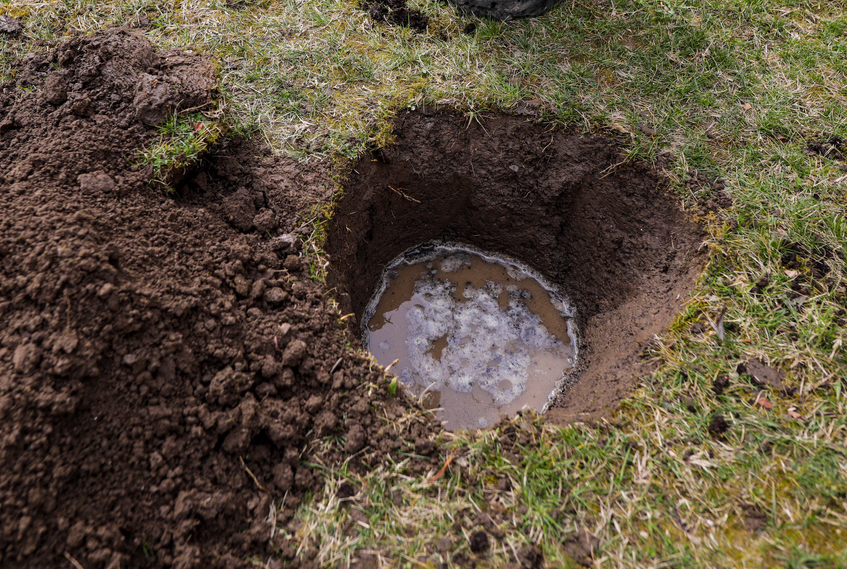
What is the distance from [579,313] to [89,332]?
8.93 ft

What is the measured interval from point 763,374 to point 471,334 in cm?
156

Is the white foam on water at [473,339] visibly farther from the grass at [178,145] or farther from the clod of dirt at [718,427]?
the grass at [178,145]

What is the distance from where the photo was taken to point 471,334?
122 inches

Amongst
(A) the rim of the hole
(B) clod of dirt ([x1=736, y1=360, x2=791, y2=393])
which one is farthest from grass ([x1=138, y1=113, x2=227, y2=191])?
(B) clod of dirt ([x1=736, y1=360, x2=791, y2=393])

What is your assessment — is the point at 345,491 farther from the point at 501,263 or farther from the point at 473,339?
the point at 501,263

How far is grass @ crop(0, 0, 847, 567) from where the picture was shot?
5.86ft

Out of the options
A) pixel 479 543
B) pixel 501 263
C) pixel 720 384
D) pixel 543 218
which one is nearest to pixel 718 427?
pixel 720 384

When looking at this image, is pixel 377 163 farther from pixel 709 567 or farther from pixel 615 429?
pixel 709 567

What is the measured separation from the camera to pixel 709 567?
167 cm

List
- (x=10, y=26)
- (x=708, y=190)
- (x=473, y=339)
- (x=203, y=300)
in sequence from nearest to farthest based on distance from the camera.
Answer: (x=203, y=300) → (x=708, y=190) → (x=10, y=26) → (x=473, y=339)

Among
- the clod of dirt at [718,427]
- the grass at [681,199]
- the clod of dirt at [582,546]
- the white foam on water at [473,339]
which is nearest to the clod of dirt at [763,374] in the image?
the grass at [681,199]

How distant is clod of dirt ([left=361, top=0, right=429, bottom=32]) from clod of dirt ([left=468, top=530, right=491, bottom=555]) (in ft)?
9.98

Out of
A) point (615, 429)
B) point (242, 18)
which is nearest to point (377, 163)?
point (242, 18)

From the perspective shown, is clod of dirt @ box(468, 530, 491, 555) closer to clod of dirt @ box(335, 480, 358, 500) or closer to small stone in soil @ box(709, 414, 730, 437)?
clod of dirt @ box(335, 480, 358, 500)
